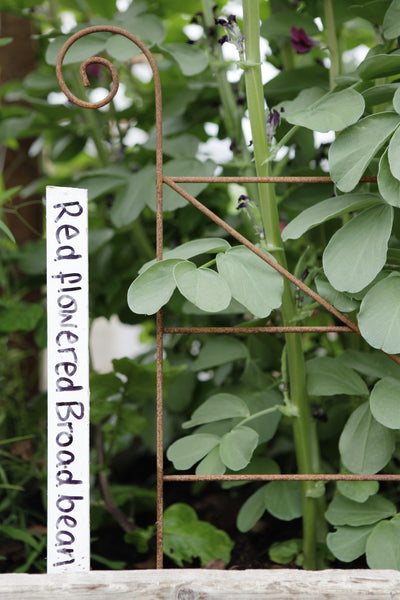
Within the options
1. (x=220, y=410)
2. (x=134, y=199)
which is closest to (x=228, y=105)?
(x=134, y=199)

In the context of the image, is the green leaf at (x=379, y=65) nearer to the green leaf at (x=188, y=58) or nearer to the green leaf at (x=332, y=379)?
the green leaf at (x=188, y=58)

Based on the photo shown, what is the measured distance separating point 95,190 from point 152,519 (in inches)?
27.6

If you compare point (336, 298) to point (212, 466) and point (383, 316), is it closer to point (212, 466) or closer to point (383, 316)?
point (383, 316)

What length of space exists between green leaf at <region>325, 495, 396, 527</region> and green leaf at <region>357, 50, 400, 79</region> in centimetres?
60

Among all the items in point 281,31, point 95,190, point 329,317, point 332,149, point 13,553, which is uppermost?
point 281,31

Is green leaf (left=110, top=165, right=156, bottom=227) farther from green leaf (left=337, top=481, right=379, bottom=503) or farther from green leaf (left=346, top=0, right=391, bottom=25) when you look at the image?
green leaf (left=337, top=481, right=379, bottom=503)

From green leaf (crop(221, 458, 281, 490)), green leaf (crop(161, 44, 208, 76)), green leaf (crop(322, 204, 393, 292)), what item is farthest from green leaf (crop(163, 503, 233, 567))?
green leaf (crop(161, 44, 208, 76))

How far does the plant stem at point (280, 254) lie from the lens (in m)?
0.87

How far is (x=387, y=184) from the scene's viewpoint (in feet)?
2.46

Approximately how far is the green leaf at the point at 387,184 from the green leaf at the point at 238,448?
0.35 metres

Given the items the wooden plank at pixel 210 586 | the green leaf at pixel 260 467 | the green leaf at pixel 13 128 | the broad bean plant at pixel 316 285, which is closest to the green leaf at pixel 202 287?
the broad bean plant at pixel 316 285

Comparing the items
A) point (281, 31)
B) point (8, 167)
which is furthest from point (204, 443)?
point (8, 167)

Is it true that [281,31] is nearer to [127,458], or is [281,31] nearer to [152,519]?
[152,519]

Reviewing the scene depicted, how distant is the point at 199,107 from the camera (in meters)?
1.31
